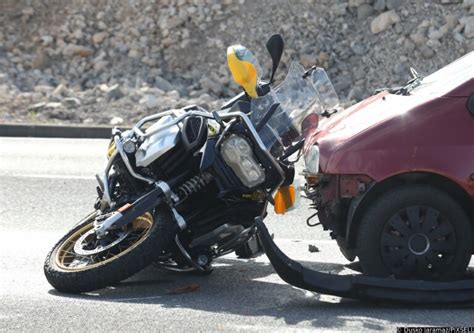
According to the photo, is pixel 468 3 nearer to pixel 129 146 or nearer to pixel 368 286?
pixel 129 146

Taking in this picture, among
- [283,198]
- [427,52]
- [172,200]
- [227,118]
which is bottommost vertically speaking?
[427,52]

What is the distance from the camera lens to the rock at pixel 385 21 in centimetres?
1675

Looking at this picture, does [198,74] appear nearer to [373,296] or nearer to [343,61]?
[343,61]

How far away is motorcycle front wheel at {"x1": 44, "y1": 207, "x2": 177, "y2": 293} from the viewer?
630 centimetres

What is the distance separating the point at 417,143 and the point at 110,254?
1.98m

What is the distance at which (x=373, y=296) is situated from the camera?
5988 millimetres

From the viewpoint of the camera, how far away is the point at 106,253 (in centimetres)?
651

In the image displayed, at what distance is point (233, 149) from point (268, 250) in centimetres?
68

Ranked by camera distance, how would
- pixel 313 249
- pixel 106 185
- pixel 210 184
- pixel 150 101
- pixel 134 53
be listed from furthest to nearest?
pixel 134 53 → pixel 150 101 → pixel 313 249 → pixel 106 185 → pixel 210 184

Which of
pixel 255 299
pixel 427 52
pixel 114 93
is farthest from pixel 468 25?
pixel 255 299

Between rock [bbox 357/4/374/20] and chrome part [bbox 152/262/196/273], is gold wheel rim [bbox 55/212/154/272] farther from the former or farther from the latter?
rock [bbox 357/4/374/20]

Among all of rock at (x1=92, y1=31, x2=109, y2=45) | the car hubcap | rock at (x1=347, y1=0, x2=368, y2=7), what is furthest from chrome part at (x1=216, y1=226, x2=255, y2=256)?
rock at (x1=92, y1=31, x2=109, y2=45)

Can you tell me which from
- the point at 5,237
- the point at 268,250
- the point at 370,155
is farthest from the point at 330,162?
the point at 5,237

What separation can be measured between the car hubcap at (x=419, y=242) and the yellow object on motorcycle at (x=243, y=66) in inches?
50.2
